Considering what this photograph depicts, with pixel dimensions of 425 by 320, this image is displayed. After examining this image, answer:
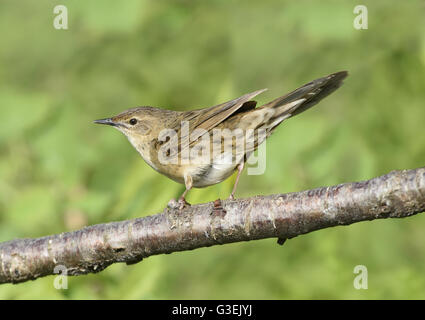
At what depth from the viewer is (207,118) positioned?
14.8 feet

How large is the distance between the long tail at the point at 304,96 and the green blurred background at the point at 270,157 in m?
0.72

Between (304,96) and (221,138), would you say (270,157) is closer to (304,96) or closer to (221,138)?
(221,138)

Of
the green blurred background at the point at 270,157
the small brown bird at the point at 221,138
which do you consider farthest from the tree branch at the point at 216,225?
the small brown bird at the point at 221,138

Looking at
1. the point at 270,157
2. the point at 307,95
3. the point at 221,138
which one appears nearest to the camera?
the point at 307,95

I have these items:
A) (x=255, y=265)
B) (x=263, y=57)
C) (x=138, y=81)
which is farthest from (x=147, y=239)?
(x=138, y=81)

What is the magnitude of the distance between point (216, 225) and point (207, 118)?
1162mm

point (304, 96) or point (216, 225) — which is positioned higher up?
point (304, 96)

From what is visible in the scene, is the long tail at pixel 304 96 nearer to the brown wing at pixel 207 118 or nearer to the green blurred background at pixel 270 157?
the brown wing at pixel 207 118

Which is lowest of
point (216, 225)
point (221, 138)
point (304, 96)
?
point (216, 225)

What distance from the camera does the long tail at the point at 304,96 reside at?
13.4ft

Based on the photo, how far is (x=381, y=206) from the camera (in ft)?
9.87

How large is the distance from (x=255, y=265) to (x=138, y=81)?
136 inches

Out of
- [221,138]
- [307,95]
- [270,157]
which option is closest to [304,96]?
[307,95]
